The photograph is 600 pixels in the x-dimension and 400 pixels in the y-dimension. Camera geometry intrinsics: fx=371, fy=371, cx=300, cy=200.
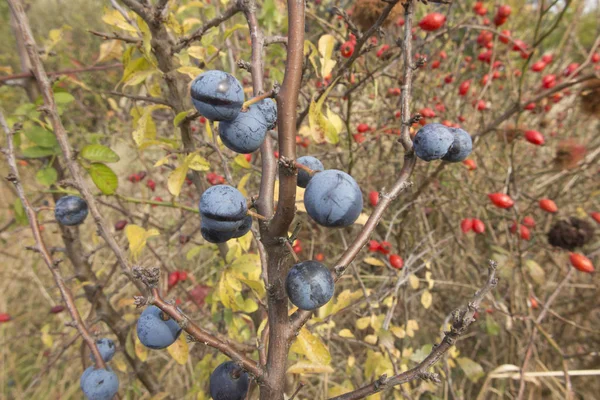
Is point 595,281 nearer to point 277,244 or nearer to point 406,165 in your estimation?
point 406,165

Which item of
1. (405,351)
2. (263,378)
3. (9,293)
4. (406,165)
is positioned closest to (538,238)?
(405,351)

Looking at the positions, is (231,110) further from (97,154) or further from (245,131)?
(97,154)

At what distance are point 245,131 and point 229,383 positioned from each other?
2.26ft

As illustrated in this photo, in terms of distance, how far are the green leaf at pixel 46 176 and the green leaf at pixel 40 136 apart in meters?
0.12

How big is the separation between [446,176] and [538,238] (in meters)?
0.88

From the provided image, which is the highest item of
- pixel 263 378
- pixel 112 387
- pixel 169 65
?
pixel 169 65

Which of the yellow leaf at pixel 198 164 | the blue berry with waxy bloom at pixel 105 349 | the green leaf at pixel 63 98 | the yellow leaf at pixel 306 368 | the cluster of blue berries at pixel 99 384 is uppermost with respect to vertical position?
the yellow leaf at pixel 198 164

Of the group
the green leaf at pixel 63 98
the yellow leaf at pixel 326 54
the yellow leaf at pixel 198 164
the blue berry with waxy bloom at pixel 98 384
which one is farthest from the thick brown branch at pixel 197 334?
the green leaf at pixel 63 98

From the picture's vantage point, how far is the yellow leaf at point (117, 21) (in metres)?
1.32

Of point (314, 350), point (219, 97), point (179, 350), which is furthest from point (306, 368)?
point (219, 97)

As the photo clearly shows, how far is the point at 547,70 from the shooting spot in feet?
12.6

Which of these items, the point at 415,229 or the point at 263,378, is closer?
the point at 263,378

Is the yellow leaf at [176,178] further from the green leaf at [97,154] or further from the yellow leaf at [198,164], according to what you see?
the green leaf at [97,154]

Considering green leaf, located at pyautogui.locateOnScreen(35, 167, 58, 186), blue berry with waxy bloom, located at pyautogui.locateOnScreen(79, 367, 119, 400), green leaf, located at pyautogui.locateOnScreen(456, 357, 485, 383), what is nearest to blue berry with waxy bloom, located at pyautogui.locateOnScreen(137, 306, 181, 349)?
blue berry with waxy bloom, located at pyautogui.locateOnScreen(79, 367, 119, 400)
